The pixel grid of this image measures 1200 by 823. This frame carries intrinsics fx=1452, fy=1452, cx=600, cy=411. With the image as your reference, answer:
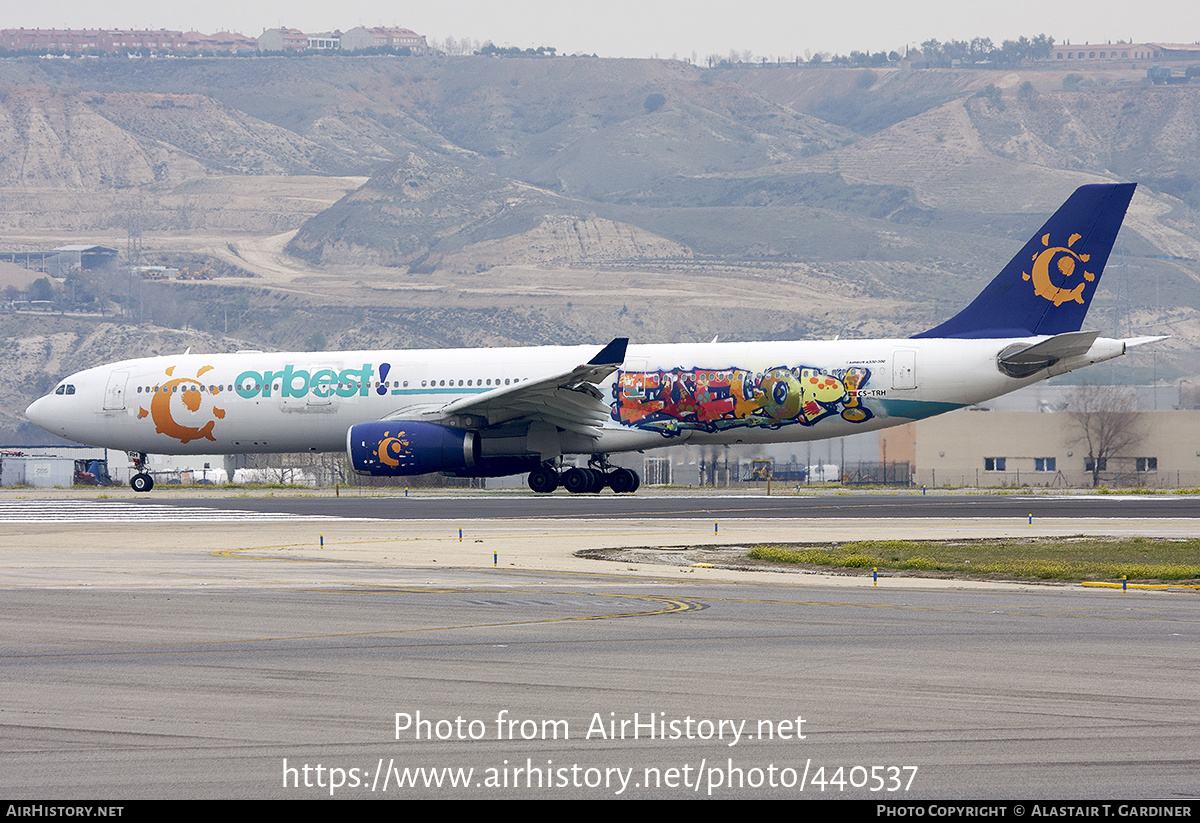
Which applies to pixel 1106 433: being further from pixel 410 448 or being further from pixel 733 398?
pixel 410 448

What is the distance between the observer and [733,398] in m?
37.9

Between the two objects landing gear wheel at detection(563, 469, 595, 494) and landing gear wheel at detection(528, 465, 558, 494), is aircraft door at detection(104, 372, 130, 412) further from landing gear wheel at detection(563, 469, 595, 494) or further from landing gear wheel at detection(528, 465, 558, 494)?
landing gear wheel at detection(563, 469, 595, 494)

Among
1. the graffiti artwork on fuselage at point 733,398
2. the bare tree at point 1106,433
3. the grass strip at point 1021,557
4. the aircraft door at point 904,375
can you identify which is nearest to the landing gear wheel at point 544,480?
the graffiti artwork on fuselage at point 733,398

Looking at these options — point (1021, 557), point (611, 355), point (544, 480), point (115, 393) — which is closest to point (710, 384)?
point (611, 355)

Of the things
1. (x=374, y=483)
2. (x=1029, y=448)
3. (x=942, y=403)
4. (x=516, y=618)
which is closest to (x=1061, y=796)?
(x=516, y=618)

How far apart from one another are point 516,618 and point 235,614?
3.05 metres

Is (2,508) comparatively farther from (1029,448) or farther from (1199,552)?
(1029,448)

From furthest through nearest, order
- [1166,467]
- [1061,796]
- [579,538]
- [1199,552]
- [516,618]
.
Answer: [1166,467] → [579,538] → [1199,552] → [516,618] → [1061,796]

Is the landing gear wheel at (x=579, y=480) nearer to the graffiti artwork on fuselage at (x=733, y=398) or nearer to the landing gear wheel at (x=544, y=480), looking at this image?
the landing gear wheel at (x=544, y=480)

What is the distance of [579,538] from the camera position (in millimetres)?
26344

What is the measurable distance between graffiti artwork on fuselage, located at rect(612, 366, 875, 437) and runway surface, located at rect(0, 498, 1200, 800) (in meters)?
17.9

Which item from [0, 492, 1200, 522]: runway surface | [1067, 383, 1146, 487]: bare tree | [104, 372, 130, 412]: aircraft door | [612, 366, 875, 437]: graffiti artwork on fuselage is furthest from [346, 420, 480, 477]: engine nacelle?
[1067, 383, 1146, 487]: bare tree

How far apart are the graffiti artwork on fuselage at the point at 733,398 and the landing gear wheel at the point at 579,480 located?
308 cm

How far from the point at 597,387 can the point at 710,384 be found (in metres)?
3.00
